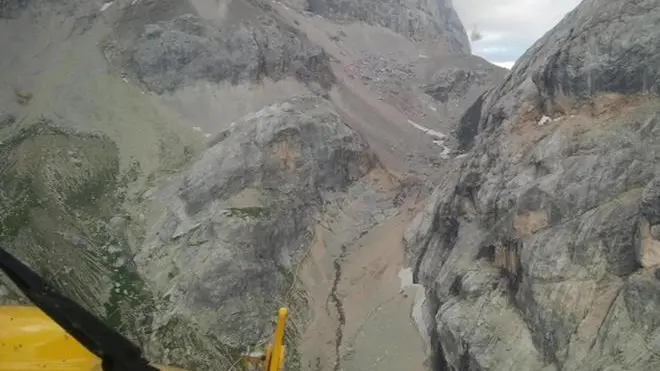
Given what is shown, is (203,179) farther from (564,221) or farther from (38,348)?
(38,348)

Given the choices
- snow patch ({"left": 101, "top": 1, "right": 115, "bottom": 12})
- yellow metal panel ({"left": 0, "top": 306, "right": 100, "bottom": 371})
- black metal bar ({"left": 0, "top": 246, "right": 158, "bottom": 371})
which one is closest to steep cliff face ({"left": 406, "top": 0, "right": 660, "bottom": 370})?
yellow metal panel ({"left": 0, "top": 306, "right": 100, "bottom": 371})

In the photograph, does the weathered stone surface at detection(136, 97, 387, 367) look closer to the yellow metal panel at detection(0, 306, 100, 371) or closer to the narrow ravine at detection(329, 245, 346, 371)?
the narrow ravine at detection(329, 245, 346, 371)

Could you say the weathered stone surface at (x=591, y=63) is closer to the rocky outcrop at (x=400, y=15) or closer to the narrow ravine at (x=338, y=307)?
the narrow ravine at (x=338, y=307)

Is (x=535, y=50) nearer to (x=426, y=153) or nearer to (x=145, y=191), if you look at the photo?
(x=426, y=153)

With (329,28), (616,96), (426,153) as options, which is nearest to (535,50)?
(616,96)

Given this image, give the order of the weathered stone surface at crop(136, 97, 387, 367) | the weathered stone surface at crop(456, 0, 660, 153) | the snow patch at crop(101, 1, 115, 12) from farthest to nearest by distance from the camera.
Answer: the snow patch at crop(101, 1, 115, 12) → the weathered stone surface at crop(136, 97, 387, 367) → the weathered stone surface at crop(456, 0, 660, 153)
